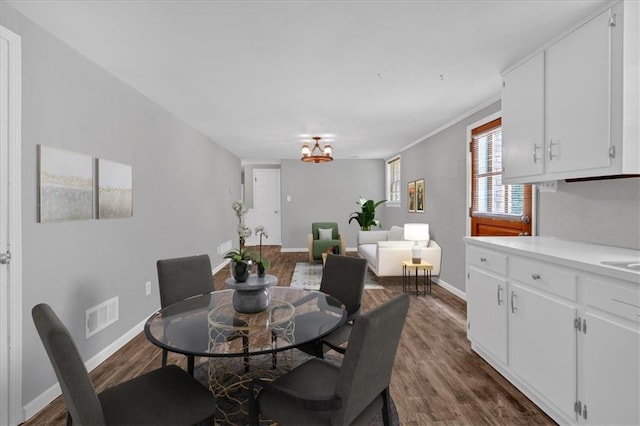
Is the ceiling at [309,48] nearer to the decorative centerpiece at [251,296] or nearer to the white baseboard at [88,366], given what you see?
the decorative centerpiece at [251,296]

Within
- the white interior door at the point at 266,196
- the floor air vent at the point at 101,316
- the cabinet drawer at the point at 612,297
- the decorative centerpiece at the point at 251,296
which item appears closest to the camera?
the cabinet drawer at the point at 612,297

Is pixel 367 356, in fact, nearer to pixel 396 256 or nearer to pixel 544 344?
pixel 544 344

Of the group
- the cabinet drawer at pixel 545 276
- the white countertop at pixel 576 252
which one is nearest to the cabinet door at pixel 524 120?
the white countertop at pixel 576 252

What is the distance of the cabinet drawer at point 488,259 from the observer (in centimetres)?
234

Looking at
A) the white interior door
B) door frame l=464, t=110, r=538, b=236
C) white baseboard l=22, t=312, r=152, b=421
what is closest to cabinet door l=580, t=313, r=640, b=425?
door frame l=464, t=110, r=538, b=236

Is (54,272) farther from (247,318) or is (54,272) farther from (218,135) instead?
(218,135)

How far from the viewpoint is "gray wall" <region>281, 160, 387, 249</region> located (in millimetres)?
8461

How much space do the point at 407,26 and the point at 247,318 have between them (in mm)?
2055

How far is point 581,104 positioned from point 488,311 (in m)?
1.55

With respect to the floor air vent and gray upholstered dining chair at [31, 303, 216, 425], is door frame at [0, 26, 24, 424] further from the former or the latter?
gray upholstered dining chair at [31, 303, 216, 425]

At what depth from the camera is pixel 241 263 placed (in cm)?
192

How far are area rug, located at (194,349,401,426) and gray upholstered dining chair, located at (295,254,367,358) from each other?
20 centimetres

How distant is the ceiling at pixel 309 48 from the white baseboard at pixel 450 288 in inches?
92.5

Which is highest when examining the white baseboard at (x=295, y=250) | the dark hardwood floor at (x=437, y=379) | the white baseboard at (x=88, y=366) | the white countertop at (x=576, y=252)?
the white countertop at (x=576, y=252)
